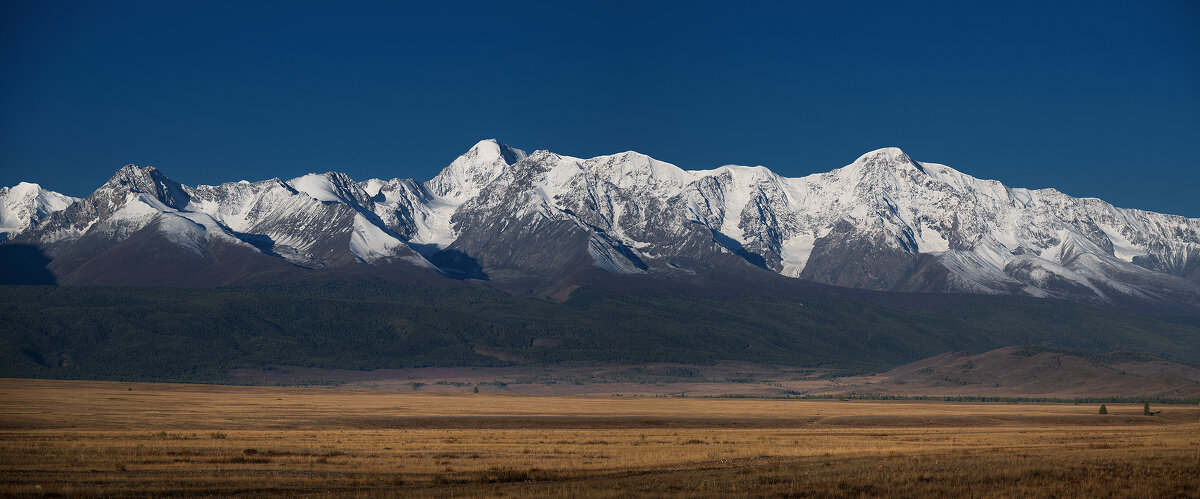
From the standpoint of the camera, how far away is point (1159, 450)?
295 feet

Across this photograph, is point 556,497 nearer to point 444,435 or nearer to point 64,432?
point 444,435

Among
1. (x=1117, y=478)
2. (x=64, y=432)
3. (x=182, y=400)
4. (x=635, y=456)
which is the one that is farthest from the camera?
(x=182, y=400)

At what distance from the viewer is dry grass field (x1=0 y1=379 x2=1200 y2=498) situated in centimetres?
6556

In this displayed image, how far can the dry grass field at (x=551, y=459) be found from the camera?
215 feet

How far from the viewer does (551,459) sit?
86000 mm

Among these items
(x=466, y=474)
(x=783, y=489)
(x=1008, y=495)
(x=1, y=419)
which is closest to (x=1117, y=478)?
(x=1008, y=495)

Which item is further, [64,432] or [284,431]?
[284,431]

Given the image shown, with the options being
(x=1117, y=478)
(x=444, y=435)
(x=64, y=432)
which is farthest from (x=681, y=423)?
(x=1117, y=478)

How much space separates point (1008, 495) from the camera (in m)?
63.8

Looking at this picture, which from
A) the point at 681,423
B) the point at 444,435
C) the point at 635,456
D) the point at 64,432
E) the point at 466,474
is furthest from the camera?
the point at 681,423

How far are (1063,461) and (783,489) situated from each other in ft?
81.9

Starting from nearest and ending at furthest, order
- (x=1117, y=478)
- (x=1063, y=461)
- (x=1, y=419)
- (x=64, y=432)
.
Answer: (x=1117, y=478)
(x=1063, y=461)
(x=64, y=432)
(x=1, y=419)

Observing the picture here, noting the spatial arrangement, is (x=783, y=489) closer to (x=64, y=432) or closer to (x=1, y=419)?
(x=64, y=432)

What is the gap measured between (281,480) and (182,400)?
135285 mm
